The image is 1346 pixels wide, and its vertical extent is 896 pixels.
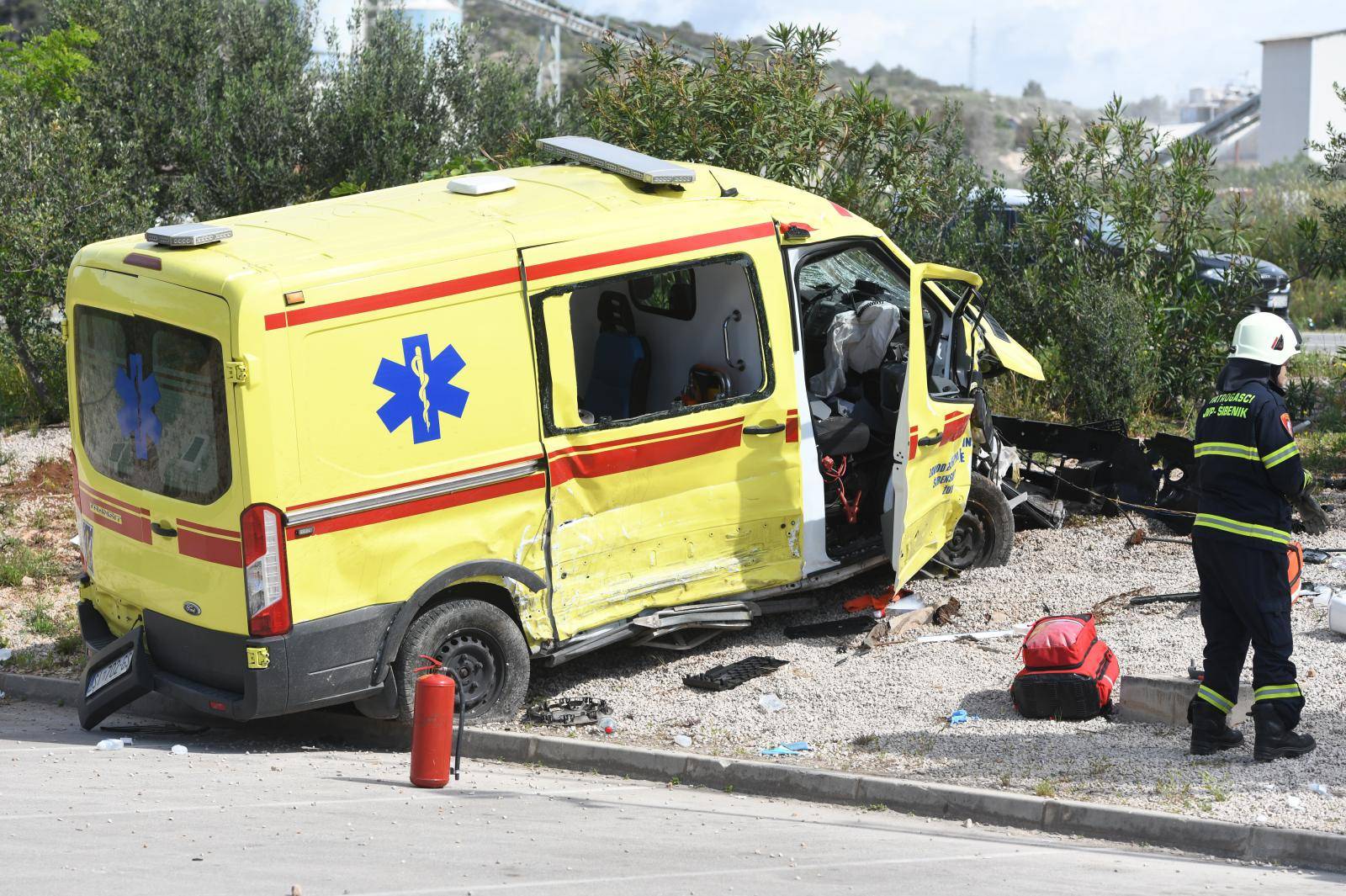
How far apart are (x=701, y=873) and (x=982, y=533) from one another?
4.65 metres

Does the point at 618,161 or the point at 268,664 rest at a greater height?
the point at 618,161

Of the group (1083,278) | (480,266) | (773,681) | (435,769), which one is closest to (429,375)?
(480,266)

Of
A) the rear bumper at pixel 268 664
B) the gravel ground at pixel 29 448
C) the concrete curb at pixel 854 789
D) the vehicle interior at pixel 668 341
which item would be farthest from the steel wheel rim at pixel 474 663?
the gravel ground at pixel 29 448

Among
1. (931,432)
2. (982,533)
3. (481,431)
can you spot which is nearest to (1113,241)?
(982,533)

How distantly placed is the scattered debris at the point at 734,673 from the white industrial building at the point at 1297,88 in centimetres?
5811

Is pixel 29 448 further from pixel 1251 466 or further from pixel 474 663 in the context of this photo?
pixel 1251 466

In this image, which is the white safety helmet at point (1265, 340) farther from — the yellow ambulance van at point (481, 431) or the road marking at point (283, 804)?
the road marking at point (283, 804)

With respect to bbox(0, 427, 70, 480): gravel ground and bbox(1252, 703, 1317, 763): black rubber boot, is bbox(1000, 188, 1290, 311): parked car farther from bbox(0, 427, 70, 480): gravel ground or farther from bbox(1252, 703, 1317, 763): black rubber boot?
bbox(0, 427, 70, 480): gravel ground

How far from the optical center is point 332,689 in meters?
6.41

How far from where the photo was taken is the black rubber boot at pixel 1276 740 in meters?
6.02

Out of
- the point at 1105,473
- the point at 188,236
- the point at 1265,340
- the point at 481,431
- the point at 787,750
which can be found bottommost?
the point at 787,750

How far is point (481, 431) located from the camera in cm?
670

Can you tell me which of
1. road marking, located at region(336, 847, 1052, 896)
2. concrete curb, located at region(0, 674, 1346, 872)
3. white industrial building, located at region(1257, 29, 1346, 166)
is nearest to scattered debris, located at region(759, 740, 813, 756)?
concrete curb, located at region(0, 674, 1346, 872)

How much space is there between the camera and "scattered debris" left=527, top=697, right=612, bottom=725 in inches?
279
